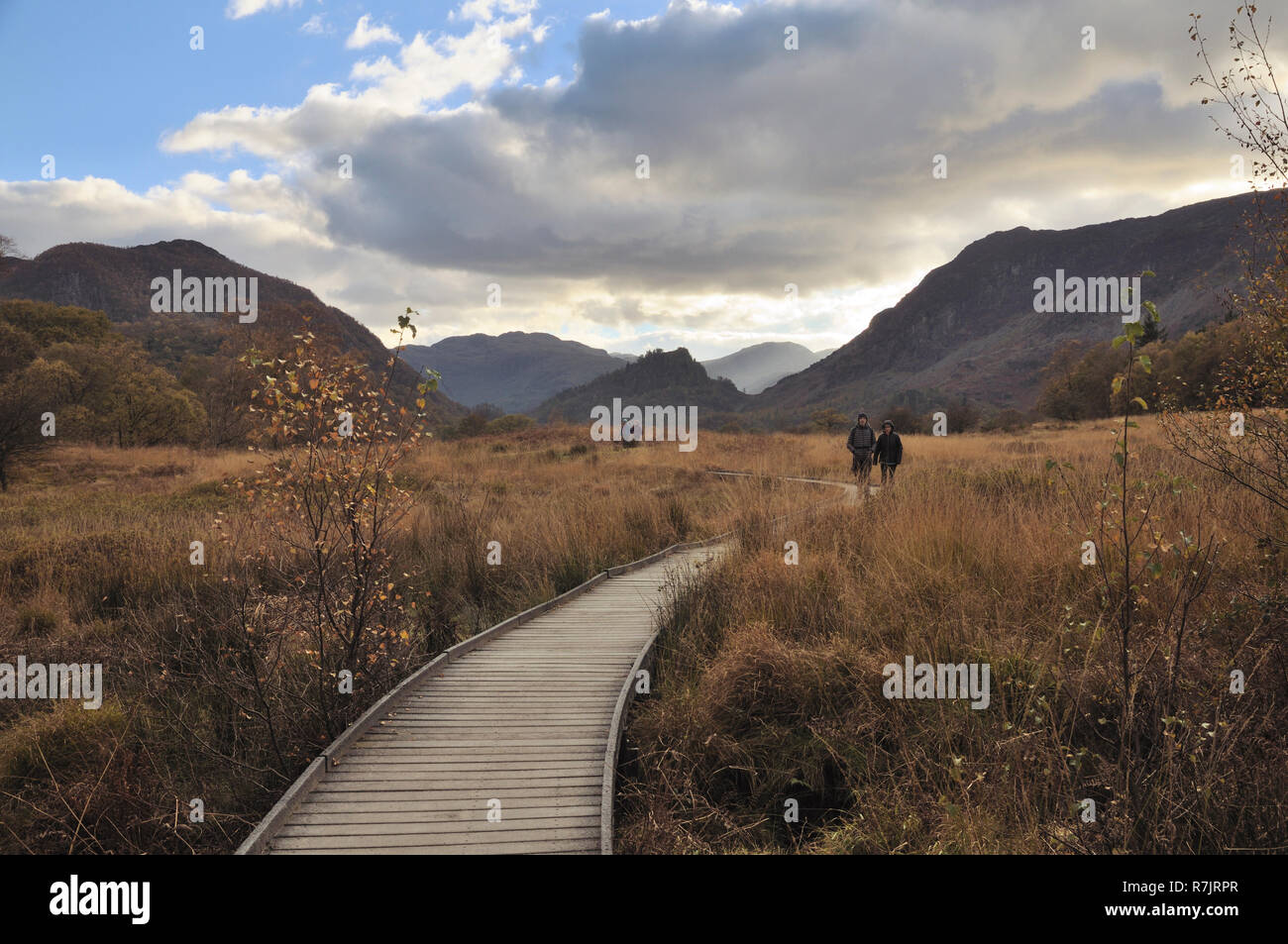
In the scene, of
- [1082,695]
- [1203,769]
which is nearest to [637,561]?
[1082,695]

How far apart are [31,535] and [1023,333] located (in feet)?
727

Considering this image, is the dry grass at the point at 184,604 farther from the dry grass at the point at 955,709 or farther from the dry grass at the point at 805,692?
the dry grass at the point at 955,709

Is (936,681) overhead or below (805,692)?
overhead

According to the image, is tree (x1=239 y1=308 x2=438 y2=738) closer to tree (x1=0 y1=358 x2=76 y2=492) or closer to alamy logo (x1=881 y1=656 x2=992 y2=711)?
alamy logo (x1=881 y1=656 x2=992 y2=711)

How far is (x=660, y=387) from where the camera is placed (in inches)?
6540

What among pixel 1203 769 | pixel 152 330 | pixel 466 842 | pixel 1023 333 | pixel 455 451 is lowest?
pixel 466 842

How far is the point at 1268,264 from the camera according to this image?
4.98 metres

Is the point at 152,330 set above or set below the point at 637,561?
above

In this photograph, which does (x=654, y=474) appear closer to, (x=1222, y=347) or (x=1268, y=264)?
(x=1268, y=264)

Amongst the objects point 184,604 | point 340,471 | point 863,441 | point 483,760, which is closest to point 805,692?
point 483,760

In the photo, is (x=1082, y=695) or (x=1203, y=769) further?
(x=1082, y=695)

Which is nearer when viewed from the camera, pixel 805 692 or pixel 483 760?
pixel 483 760
